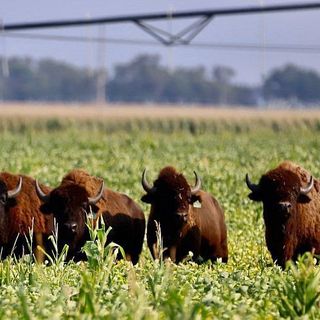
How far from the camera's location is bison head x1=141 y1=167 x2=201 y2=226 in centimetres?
1797

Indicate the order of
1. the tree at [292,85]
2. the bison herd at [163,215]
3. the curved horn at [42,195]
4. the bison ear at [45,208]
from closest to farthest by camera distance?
1. the bison herd at [163,215]
2. the bison ear at [45,208]
3. the curved horn at [42,195]
4. the tree at [292,85]

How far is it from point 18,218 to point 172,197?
2.13 m

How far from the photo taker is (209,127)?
61.4 m

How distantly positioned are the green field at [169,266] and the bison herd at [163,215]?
0.39 meters

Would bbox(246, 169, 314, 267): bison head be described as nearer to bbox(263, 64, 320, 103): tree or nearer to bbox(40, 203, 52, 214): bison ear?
bbox(40, 203, 52, 214): bison ear

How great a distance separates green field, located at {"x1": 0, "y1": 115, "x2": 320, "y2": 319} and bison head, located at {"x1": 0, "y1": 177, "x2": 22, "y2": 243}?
185 centimetres

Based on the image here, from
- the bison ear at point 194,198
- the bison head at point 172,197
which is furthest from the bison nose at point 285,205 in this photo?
the bison ear at point 194,198

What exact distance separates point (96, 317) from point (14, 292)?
1.83m

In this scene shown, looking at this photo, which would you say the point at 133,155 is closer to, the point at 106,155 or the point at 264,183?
the point at 106,155

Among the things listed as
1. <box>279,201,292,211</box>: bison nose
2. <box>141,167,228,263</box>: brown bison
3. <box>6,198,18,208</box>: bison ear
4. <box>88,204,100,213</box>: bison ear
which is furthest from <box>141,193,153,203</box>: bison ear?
<box>279,201,292,211</box>: bison nose

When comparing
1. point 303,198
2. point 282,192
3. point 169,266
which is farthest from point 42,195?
point 169,266

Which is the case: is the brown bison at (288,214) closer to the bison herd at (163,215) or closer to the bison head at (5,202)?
the bison herd at (163,215)

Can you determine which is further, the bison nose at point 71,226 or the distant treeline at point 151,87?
the distant treeline at point 151,87

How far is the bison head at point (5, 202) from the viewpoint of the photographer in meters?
18.3
